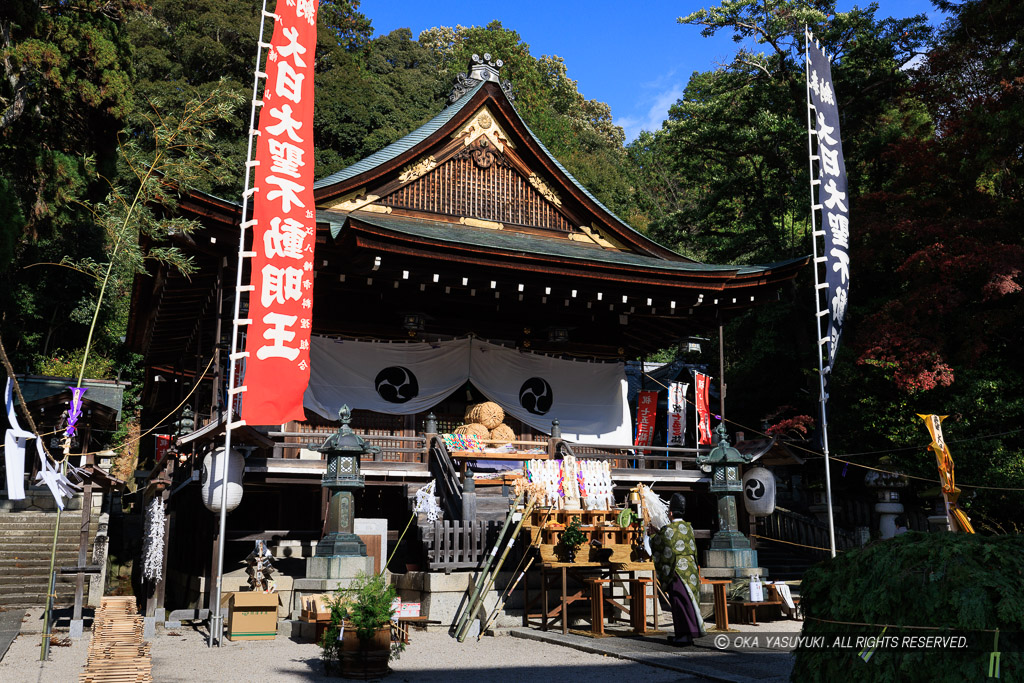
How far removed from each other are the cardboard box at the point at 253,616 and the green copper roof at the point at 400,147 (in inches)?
345

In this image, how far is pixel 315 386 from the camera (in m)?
15.9

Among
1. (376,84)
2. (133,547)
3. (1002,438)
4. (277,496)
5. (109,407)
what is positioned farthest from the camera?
(376,84)

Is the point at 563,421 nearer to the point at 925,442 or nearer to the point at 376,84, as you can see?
the point at 925,442

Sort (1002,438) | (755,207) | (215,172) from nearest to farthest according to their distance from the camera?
1. (215,172)
2. (1002,438)
3. (755,207)

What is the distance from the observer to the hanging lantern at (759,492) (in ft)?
49.6

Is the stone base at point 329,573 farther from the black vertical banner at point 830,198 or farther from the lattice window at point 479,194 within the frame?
the lattice window at point 479,194

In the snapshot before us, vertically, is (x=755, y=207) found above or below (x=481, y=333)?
above

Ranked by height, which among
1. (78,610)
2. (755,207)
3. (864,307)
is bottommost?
(78,610)

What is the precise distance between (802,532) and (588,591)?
24.7 ft

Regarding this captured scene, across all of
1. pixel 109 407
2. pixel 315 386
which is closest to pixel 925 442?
pixel 315 386

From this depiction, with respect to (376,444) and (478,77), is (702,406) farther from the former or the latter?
(478,77)

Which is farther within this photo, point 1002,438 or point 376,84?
point 376,84

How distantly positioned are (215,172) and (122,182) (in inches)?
968

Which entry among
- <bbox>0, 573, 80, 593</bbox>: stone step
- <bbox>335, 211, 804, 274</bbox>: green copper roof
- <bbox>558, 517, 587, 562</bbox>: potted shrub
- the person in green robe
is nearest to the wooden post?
<bbox>0, 573, 80, 593</bbox>: stone step
